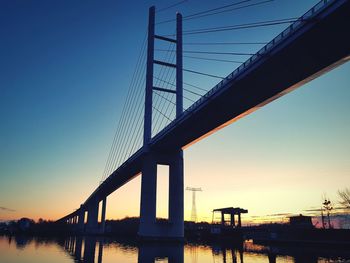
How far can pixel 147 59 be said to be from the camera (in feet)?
151

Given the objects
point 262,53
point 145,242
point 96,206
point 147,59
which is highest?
point 147,59

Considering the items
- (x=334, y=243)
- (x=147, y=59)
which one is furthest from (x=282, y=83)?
(x=147, y=59)

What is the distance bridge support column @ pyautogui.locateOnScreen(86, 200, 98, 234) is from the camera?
87.6m

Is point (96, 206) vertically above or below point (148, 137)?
below

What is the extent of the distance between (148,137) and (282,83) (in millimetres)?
19843

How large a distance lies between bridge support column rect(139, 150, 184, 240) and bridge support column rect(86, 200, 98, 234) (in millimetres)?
49241

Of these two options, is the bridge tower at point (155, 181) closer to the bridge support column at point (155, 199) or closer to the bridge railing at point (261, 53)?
the bridge support column at point (155, 199)

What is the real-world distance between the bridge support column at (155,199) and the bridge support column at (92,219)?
49241 mm

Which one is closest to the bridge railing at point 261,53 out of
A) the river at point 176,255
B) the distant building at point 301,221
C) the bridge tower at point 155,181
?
the bridge tower at point 155,181

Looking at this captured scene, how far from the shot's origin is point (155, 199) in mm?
41938

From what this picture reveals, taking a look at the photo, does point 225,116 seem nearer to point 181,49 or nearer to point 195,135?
point 195,135

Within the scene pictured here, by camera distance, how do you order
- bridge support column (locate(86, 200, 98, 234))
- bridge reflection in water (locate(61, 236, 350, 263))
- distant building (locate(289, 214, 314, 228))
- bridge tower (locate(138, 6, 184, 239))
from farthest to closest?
bridge support column (locate(86, 200, 98, 234)) → distant building (locate(289, 214, 314, 228)) → bridge tower (locate(138, 6, 184, 239)) → bridge reflection in water (locate(61, 236, 350, 263))

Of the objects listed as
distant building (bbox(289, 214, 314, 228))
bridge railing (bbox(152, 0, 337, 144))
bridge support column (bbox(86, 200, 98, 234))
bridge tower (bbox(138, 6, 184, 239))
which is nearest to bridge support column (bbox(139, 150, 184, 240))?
bridge tower (bbox(138, 6, 184, 239))

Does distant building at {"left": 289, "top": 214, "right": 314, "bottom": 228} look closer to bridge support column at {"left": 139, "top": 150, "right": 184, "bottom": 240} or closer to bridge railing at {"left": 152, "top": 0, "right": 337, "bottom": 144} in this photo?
bridge support column at {"left": 139, "top": 150, "right": 184, "bottom": 240}
